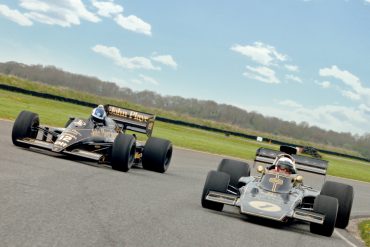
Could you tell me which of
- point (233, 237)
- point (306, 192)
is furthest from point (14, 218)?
point (306, 192)

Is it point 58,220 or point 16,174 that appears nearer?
point 58,220

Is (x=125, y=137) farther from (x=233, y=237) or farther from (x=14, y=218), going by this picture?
(x=14, y=218)

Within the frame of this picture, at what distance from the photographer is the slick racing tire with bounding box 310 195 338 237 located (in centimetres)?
1066

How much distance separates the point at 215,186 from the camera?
1129cm

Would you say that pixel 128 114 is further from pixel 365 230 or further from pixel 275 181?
pixel 365 230

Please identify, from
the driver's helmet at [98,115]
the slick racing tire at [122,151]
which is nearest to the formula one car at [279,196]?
the slick racing tire at [122,151]

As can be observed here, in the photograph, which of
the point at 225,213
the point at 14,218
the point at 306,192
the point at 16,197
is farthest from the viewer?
the point at 306,192

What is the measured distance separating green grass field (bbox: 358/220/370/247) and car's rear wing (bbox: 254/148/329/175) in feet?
4.83

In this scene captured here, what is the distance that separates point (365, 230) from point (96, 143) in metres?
6.42

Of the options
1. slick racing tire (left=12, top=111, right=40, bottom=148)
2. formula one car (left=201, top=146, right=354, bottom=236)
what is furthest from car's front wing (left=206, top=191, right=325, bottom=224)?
slick racing tire (left=12, top=111, right=40, bottom=148)

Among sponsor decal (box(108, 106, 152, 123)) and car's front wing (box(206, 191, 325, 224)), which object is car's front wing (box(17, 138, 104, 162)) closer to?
sponsor decal (box(108, 106, 152, 123))

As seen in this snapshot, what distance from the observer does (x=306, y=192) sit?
41.0 feet

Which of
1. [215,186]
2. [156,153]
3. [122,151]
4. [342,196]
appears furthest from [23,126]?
[342,196]

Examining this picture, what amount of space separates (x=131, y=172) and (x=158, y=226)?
7112 mm
